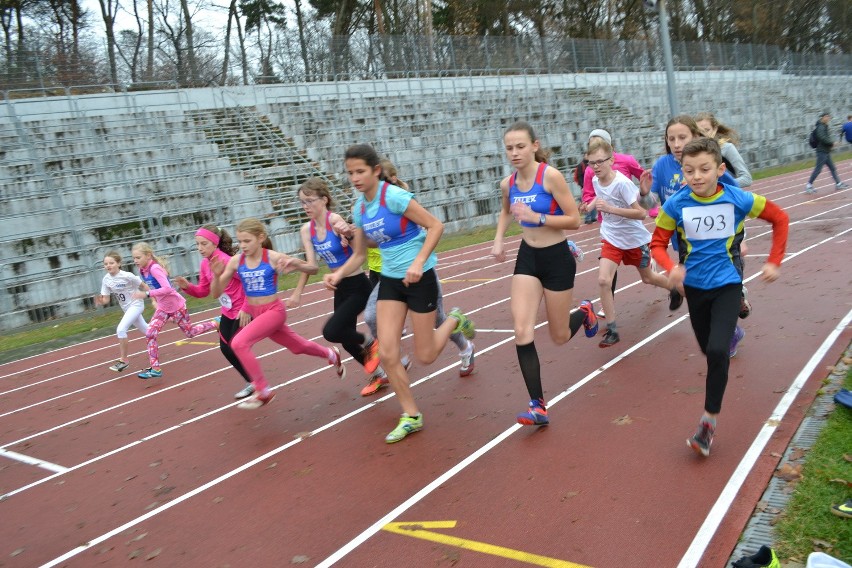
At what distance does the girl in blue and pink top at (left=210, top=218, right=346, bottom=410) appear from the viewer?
634cm

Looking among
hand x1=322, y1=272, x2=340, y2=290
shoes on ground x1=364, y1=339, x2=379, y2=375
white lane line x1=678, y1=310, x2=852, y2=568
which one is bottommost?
white lane line x1=678, y1=310, x2=852, y2=568

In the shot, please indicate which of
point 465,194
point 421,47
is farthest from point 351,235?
point 421,47

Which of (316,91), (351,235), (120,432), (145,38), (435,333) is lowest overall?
(120,432)

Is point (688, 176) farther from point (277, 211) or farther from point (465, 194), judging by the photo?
point (465, 194)

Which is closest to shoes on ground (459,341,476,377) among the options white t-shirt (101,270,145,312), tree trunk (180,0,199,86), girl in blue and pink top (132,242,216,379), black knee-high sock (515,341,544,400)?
black knee-high sock (515,341,544,400)

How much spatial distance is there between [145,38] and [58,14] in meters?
3.74

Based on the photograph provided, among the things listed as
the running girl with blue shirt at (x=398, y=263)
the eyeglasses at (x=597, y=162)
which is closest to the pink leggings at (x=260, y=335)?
the running girl with blue shirt at (x=398, y=263)

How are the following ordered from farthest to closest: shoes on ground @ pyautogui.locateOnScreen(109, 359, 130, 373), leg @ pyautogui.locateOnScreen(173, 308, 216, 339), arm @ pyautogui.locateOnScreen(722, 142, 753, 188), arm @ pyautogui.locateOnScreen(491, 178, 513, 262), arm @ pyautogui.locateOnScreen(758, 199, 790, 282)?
shoes on ground @ pyautogui.locateOnScreen(109, 359, 130, 373) < leg @ pyautogui.locateOnScreen(173, 308, 216, 339) < arm @ pyautogui.locateOnScreen(722, 142, 753, 188) < arm @ pyautogui.locateOnScreen(491, 178, 513, 262) < arm @ pyautogui.locateOnScreen(758, 199, 790, 282)

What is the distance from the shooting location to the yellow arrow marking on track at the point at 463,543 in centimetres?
357

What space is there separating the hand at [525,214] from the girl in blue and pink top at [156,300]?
4.88 metres

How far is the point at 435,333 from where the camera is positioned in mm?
5844

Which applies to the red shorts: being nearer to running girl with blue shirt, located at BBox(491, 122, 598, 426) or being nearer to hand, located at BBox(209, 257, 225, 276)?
running girl with blue shirt, located at BBox(491, 122, 598, 426)

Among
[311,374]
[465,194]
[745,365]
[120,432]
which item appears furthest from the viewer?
[465,194]

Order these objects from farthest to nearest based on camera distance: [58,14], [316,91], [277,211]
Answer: [58,14] < [316,91] < [277,211]
